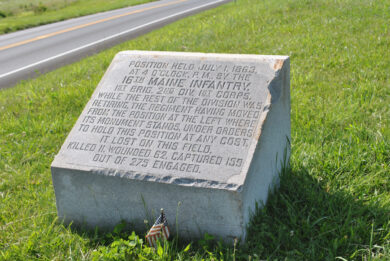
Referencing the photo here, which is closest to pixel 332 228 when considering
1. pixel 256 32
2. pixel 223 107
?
pixel 223 107

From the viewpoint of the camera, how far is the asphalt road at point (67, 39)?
8188 millimetres

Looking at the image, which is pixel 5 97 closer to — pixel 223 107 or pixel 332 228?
pixel 223 107

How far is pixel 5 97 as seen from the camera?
5777 millimetres

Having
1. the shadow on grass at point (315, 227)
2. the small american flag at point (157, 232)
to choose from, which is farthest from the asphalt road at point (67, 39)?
the shadow on grass at point (315, 227)

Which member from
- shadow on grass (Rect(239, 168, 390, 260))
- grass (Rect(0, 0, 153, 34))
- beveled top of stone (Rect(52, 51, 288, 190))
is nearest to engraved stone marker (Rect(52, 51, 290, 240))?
beveled top of stone (Rect(52, 51, 288, 190))

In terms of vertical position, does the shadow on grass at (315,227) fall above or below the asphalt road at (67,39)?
above

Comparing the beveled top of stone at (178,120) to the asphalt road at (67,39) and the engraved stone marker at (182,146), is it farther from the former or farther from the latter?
the asphalt road at (67,39)

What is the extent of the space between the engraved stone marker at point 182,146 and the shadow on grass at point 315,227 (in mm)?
126

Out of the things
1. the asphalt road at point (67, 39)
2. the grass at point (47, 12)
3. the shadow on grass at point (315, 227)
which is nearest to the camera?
the shadow on grass at point (315, 227)

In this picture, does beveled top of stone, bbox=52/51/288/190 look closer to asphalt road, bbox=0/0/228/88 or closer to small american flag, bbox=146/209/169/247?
small american flag, bbox=146/209/169/247

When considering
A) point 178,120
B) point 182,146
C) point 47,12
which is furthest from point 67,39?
point 47,12

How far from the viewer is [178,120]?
2922mm

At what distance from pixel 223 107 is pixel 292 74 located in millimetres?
2912

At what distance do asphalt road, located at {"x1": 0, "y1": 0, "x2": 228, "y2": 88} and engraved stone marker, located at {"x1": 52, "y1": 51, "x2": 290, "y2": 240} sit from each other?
15.0 feet
